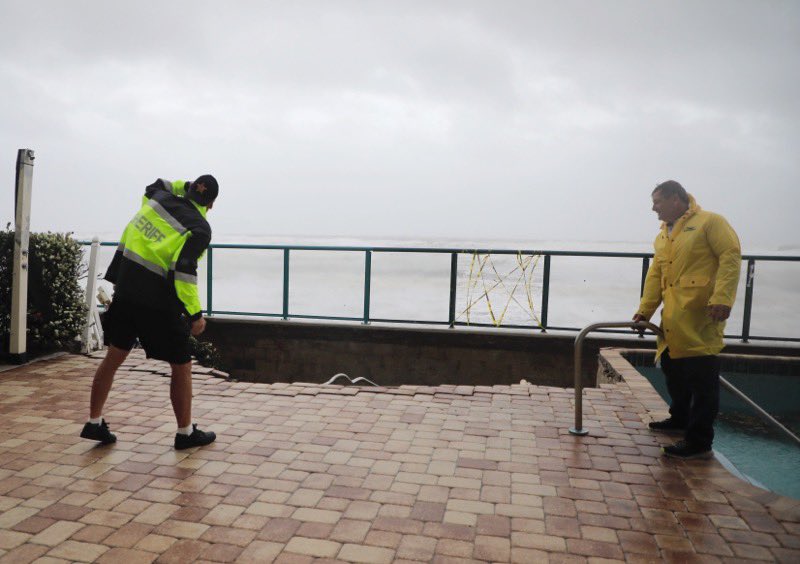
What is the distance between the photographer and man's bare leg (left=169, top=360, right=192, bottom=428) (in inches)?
153

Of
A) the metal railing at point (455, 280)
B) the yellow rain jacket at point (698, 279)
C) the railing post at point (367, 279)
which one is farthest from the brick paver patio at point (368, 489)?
the railing post at point (367, 279)

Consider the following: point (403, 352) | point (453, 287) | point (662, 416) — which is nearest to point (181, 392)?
point (662, 416)

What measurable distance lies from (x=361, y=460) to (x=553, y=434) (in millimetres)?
1457

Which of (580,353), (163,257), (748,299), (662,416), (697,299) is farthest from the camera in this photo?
(748,299)

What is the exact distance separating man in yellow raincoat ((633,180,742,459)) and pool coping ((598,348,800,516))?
22 cm

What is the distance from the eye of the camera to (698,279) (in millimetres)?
3873

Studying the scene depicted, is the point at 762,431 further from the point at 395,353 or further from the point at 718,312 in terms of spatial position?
the point at 395,353

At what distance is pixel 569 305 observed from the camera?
1563 centimetres

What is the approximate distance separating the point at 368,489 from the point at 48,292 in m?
5.00

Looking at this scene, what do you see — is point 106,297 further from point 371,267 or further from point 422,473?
point 422,473

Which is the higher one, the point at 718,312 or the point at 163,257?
the point at 163,257

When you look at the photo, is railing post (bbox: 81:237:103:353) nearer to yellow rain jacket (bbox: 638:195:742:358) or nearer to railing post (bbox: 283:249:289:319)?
railing post (bbox: 283:249:289:319)

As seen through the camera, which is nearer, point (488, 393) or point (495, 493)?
point (495, 493)

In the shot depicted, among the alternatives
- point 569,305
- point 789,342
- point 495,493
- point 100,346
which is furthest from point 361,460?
point 569,305
